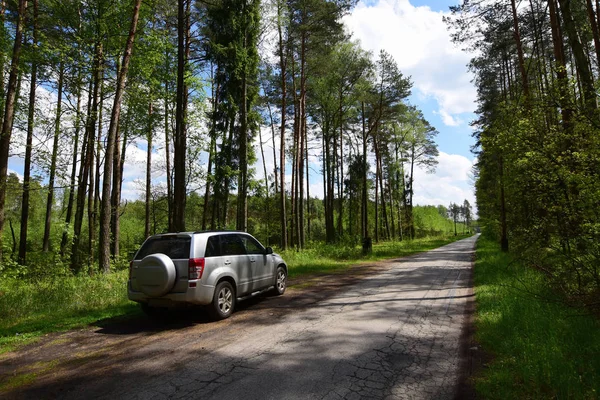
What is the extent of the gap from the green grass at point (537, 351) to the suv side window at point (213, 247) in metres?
4.85

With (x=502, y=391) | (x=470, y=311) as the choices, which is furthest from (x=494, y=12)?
(x=502, y=391)

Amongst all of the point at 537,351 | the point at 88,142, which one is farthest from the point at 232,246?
the point at 88,142

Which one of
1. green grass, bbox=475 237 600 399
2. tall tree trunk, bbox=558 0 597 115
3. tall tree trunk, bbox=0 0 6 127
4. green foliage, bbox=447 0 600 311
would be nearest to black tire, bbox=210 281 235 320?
green grass, bbox=475 237 600 399

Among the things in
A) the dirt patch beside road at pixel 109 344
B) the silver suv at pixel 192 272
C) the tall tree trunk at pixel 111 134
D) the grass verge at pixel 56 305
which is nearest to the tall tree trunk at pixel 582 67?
the dirt patch beside road at pixel 109 344

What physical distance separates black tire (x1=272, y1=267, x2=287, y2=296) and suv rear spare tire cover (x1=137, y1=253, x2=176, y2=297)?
132 inches

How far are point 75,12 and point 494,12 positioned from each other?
15954 mm

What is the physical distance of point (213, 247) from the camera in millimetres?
6762

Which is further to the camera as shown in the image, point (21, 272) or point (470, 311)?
point (21, 272)

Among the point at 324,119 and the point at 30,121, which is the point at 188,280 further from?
the point at 324,119

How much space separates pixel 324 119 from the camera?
27.5 m

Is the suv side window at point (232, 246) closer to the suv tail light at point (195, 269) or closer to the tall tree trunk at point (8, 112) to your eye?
the suv tail light at point (195, 269)

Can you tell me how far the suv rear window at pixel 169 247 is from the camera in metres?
6.36

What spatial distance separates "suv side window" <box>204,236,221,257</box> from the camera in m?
6.56

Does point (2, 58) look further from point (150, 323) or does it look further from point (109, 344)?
point (109, 344)
